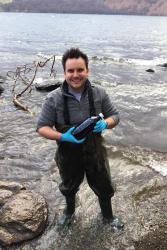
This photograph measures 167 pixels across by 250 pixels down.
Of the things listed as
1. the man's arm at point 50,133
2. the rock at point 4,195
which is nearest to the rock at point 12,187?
the rock at point 4,195

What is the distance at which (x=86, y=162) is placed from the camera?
5867 millimetres

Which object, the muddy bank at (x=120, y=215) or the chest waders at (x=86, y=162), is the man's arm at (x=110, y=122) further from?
the muddy bank at (x=120, y=215)

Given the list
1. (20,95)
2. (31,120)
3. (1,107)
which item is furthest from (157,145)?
(20,95)

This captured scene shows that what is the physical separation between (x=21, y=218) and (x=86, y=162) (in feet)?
6.24

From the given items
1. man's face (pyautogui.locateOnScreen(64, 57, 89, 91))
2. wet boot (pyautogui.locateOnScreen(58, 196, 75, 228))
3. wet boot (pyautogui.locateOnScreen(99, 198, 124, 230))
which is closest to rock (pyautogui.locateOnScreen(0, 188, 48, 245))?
wet boot (pyautogui.locateOnScreen(58, 196, 75, 228))

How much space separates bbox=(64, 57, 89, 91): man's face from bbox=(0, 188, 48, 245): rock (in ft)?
9.46

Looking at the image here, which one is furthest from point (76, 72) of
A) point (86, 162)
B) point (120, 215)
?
point (120, 215)

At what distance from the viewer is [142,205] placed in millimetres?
7641

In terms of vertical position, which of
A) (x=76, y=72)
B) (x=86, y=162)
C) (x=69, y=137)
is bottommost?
(x=86, y=162)

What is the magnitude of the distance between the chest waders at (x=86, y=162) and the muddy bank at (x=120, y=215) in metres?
0.80

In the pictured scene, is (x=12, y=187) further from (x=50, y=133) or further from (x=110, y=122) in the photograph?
(x=110, y=122)

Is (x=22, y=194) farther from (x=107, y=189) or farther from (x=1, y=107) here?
(x=1, y=107)

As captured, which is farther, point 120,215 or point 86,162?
point 120,215

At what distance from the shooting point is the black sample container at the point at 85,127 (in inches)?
207
